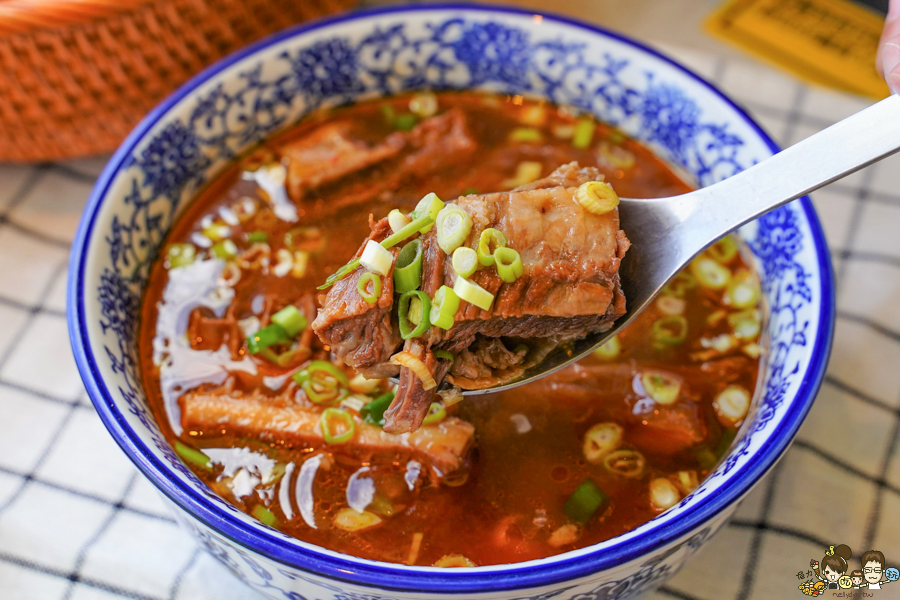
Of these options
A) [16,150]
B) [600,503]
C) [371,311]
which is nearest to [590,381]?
[600,503]

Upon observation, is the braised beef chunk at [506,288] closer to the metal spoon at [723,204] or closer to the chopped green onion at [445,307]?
the chopped green onion at [445,307]

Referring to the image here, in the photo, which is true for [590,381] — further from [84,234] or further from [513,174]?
[84,234]

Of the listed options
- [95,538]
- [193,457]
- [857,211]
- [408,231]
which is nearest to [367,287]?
[408,231]

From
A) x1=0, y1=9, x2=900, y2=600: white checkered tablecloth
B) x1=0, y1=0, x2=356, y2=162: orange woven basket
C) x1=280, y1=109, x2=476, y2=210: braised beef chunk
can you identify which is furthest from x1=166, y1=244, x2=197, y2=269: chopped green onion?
x1=0, y1=0, x2=356, y2=162: orange woven basket

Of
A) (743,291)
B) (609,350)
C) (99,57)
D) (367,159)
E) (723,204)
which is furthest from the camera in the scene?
(367,159)

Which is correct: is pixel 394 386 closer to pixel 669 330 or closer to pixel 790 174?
pixel 669 330

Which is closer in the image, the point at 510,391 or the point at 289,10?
the point at 510,391

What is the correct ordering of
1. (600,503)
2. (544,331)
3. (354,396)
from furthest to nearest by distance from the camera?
(354,396), (600,503), (544,331)
